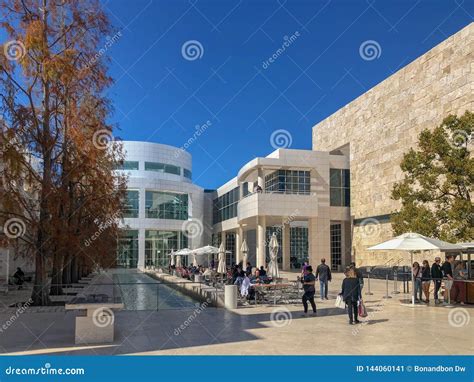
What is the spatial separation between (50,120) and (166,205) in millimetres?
45972

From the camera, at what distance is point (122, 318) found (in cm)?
1385

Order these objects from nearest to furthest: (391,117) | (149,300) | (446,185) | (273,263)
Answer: (149,300) < (446,185) < (273,263) < (391,117)

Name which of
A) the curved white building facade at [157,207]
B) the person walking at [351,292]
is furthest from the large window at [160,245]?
the person walking at [351,292]

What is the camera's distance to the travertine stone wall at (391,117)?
29.4 metres

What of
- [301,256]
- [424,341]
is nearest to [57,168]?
[424,341]

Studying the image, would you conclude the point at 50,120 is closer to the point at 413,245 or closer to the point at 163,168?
the point at 413,245

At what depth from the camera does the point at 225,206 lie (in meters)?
63.3

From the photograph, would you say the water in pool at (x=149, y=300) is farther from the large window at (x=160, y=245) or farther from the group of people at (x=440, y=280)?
the large window at (x=160, y=245)

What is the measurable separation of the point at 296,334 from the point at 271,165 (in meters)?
31.4

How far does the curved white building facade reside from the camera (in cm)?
6134

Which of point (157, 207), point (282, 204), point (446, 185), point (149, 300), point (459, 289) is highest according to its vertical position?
point (157, 207)

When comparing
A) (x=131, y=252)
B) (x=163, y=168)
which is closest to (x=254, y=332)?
(x=131, y=252)

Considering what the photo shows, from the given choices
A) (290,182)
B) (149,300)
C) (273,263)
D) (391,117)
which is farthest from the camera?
(290,182)

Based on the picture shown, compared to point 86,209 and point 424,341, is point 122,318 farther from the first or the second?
point 86,209
